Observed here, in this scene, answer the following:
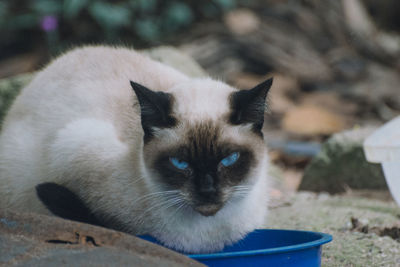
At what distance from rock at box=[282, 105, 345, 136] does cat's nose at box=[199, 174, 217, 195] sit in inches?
198

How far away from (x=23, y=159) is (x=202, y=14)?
531cm

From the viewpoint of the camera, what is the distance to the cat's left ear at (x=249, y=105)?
2178 millimetres

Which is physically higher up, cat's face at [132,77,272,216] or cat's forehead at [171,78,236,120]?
cat's forehead at [171,78,236,120]

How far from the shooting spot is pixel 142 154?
91.2 inches

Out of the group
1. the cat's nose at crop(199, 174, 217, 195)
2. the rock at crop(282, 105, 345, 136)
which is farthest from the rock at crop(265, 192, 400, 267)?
the rock at crop(282, 105, 345, 136)

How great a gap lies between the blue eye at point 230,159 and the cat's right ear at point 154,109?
269mm

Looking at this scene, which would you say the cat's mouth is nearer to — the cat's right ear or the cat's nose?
the cat's nose

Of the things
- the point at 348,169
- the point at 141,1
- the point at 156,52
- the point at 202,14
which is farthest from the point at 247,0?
the point at 348,169

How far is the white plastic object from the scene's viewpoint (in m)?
3.13

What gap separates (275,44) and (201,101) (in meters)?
5.17

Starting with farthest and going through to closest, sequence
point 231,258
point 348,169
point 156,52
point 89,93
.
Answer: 1. point 156,52
2. point 348,169
3. point 89,93
4. point 231,258

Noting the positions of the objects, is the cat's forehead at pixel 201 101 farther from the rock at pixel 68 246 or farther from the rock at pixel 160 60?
the rock at pixel 160 60

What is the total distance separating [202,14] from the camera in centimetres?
770

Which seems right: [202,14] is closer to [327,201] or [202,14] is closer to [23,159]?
[327,201]
